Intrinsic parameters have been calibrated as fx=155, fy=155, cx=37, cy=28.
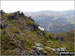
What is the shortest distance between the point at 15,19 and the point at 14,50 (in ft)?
A: 109

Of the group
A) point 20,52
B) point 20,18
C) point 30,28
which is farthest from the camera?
point 20,18

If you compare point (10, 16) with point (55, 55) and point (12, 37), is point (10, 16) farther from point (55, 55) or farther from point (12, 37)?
point (55, 55)

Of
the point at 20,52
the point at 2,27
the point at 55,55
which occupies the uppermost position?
the point at 2,27

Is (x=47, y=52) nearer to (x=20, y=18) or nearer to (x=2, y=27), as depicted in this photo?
(x=2, y=27)

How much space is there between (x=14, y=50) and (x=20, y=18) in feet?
124

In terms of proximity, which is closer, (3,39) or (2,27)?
(3,39)

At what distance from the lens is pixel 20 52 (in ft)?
134


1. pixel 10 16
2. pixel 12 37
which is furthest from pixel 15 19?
pixel 12 37

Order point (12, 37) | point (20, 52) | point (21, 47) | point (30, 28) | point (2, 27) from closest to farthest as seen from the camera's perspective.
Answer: point (20, 52), point (21, 47), point (12, 37), point (2, 27), point (30, 28)

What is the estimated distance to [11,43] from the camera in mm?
44500

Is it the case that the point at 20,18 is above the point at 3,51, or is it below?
above

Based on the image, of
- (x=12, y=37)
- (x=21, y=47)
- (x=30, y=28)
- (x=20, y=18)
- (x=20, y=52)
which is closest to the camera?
(x=20, y=52)

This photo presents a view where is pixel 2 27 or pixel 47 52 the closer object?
pixel 47 52

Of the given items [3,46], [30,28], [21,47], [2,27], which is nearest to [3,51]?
[3,46]
